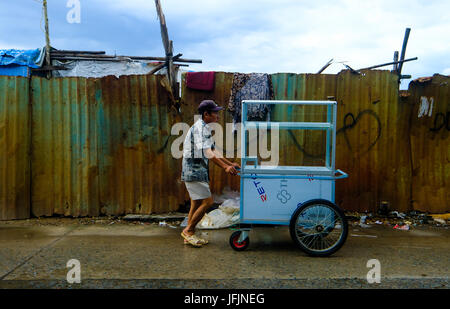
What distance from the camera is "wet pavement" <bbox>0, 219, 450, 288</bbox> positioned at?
3.86 m

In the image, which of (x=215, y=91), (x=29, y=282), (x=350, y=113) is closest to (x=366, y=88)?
(x=350, y=113)

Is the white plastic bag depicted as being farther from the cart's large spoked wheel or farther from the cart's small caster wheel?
the cart's large spoked wheel

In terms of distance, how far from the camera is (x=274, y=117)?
649 centimetres

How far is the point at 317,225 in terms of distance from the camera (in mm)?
4680

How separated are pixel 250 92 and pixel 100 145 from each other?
2.62m

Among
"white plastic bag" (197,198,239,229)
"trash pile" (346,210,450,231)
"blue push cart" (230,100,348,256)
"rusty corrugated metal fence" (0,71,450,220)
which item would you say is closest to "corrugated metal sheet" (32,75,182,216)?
"rusty corrugated metal fence" (0,71,450,220)

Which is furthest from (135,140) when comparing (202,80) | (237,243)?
(237,243)

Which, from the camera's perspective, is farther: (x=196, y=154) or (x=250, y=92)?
(x=250, y=92)

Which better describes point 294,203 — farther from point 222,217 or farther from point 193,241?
point 222,217

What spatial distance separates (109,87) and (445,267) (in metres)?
5.35

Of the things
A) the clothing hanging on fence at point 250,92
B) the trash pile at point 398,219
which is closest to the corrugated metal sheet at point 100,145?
the clothing hanging on fence at point 250,92

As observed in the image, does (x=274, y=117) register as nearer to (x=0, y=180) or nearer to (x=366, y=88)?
(x=366, y=88)

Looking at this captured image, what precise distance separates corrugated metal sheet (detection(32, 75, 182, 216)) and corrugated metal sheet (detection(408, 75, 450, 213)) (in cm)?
405
